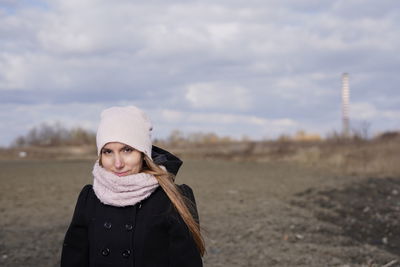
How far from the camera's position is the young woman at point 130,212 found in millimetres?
2807

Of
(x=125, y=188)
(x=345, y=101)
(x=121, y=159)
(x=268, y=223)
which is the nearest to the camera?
(x=125, y=188)

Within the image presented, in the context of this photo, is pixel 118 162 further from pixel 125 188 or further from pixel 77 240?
pixel 77 240

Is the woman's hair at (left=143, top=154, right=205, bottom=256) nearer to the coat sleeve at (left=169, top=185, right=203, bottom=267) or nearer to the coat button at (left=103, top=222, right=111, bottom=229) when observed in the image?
the coat sleeve at (left=169, top=185, right=203, bottom=267)

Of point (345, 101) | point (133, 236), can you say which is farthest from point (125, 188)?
point (345, 101)

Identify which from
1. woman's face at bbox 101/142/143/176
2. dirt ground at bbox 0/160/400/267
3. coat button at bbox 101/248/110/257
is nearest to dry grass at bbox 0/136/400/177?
dirt ground at bbox 0/160/400/267

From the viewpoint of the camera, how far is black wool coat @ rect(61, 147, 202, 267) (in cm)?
281

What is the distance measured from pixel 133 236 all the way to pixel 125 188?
26 centimetres

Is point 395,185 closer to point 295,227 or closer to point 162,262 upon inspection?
point 295,227

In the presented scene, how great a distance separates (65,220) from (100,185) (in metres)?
6.65

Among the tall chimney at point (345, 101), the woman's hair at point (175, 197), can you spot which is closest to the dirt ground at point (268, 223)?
the woman's hair at point (175, 197)

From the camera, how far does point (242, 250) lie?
6.86 meters

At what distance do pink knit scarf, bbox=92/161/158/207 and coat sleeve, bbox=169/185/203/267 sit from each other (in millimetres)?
215

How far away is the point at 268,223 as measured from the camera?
8.83 m

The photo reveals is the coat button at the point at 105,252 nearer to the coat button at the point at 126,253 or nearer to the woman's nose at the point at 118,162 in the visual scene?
the coat button at the point at 126,253
